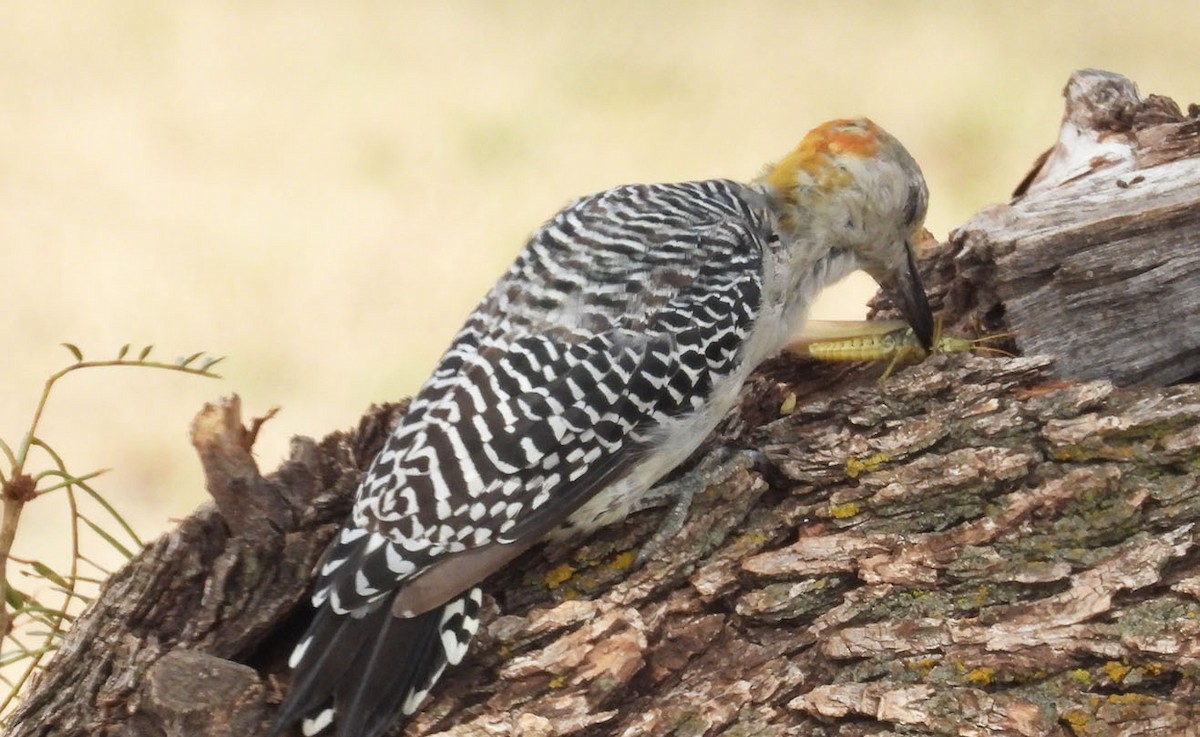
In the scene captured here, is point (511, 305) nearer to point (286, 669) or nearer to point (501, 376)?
point (501, 376)

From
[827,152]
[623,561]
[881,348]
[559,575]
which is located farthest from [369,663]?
[827,152]

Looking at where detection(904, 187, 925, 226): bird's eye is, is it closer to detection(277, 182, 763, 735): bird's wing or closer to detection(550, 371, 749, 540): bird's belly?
detection(277, 182, 763, 735): bird's wing

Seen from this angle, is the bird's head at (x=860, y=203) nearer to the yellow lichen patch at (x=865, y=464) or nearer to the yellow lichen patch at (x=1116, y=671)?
the yellow lichen patch at (x=865, y=464)

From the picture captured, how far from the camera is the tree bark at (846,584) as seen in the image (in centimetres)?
218

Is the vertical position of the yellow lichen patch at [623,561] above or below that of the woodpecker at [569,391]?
below

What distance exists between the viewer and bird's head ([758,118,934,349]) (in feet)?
10.5

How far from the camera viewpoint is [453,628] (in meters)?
2.33

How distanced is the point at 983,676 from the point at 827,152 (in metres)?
1.65

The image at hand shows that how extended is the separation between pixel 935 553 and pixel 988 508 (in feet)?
0.57

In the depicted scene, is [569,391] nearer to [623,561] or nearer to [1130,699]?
[623,561]

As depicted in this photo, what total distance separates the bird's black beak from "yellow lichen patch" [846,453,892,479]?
0.65 meters

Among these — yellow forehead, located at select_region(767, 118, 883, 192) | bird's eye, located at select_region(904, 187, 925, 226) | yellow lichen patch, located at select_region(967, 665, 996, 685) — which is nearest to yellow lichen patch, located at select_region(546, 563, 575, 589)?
yellow lichen patch, located at select_region(967, 665, 996, 685)

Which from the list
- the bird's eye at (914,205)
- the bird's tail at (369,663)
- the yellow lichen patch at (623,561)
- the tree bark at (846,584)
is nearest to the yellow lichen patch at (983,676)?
the tree bark at (846,584)

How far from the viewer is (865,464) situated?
8.25ft
